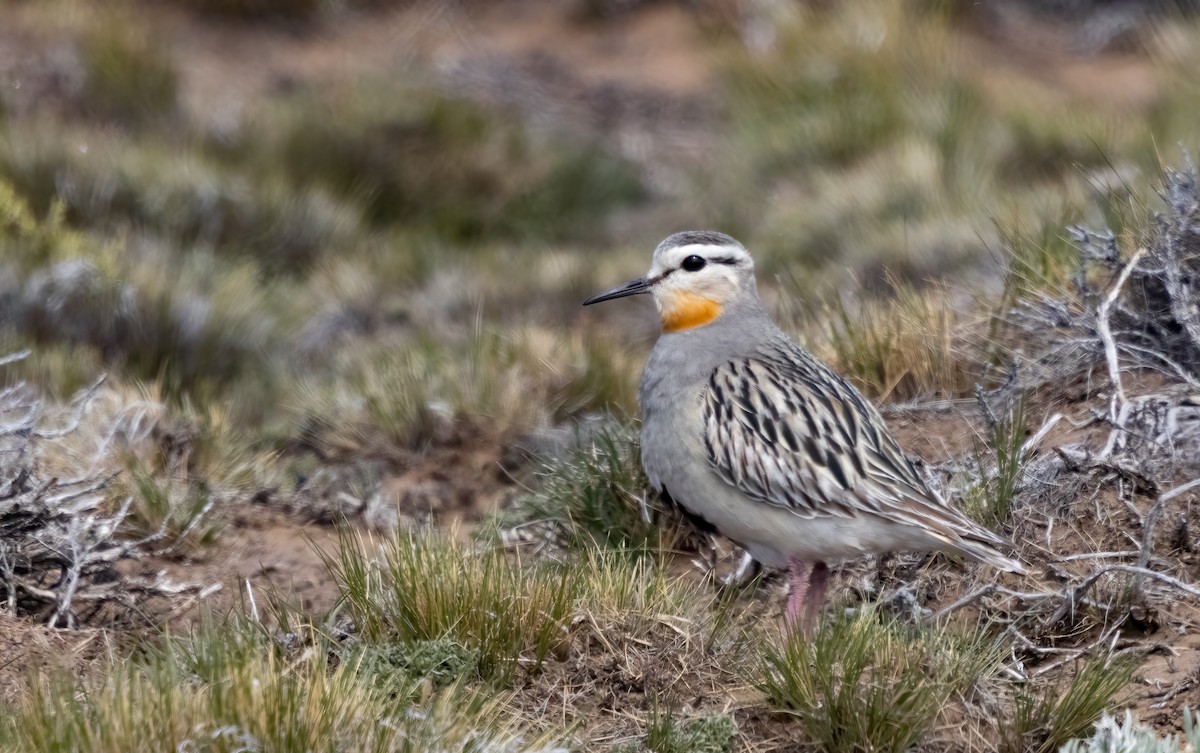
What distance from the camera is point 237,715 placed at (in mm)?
3844

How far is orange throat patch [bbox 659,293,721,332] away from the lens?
5.84 meters

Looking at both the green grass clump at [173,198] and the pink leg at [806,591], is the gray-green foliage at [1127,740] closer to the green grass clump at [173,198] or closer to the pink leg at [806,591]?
the pink leg at [806,591]

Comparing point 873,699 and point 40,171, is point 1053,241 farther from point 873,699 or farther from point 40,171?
point 40,171

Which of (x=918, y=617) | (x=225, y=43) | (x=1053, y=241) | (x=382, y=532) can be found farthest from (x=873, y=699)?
(x=225, y=43)

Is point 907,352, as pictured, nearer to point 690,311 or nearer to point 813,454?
point 690,311

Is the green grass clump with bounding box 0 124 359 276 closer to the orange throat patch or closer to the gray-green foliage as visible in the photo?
the orange throat patch

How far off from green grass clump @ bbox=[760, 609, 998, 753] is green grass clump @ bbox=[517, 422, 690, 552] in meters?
1.31

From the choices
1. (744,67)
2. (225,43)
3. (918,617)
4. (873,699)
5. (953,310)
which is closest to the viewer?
(873,699)

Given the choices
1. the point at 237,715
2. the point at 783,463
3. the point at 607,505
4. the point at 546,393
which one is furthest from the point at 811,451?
the point at 546,393

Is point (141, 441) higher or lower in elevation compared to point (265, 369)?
higher

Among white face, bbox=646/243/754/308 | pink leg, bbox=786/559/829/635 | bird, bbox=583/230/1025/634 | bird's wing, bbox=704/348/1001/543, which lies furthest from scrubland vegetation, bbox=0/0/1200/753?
white face, bbox=646/243/754/308

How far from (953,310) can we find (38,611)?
4110 mm

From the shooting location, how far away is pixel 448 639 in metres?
4.67

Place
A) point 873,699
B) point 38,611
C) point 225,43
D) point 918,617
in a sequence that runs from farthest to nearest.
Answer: point 225,43, point 38,611, point 918,617, point 873,699
